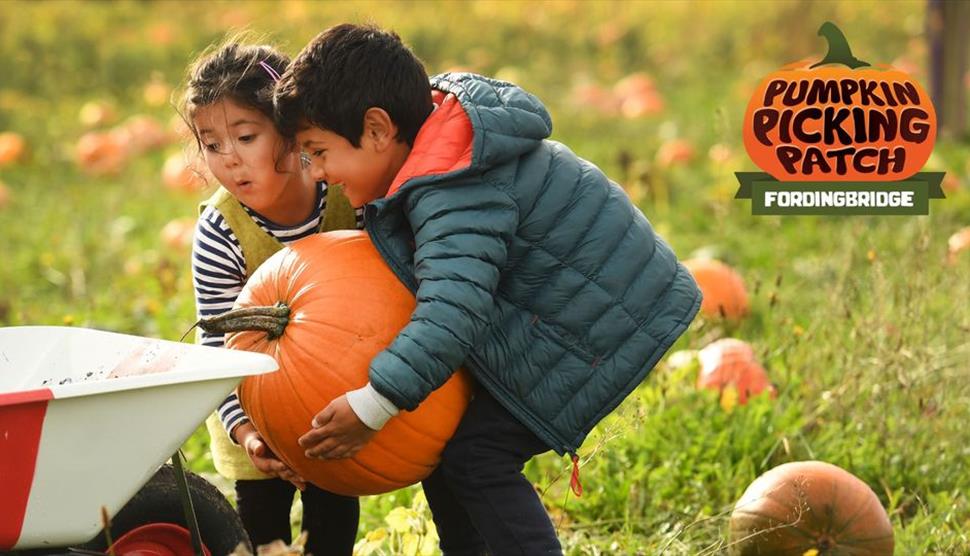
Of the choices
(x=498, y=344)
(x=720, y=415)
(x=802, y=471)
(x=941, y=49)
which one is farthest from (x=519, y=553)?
(x=941, y=49)

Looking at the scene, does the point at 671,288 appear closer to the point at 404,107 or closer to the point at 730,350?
the point at 404,107

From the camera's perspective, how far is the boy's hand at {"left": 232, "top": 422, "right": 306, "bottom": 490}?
3.12m

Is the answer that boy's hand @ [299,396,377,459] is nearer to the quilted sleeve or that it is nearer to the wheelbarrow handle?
the quilted sleeve

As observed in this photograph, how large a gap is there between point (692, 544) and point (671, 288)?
98 cm

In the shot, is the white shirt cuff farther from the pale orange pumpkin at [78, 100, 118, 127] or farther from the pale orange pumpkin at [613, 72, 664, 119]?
the pale orange pumpkin at [78, 100, 118, 127]

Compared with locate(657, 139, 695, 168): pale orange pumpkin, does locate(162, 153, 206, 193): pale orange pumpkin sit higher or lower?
higher

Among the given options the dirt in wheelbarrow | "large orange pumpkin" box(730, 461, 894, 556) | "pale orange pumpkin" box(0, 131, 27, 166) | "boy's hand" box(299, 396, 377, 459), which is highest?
"pale orange pumpkin" box(0, 131, 27, 166)

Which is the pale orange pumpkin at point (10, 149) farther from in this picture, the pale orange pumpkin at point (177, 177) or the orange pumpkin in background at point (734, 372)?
the orange pumpkin in background at point (734, 372)

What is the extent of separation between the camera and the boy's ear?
9.61ft

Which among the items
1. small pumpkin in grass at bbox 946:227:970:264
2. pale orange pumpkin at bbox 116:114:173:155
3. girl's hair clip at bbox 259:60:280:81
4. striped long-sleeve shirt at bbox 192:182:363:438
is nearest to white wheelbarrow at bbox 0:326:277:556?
striped long-sleeve shirt at bbox 192:182:363:438

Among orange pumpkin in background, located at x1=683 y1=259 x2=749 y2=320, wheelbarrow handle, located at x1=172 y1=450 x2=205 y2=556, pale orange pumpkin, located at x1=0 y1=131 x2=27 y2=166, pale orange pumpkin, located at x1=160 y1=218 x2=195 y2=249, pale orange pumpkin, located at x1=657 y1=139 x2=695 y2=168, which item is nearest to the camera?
wheelbarrow handle, located at x1=172 y1=450 x2=205 y2=556

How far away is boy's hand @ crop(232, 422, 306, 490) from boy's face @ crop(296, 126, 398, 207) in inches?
25.4

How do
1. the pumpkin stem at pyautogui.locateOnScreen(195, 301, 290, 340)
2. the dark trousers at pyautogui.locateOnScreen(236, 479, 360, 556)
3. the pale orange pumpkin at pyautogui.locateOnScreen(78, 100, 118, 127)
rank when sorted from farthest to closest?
the pale orange pumpkin at pyautogui.locateOnScreen(78, 100, 118, 127), the dark trousers at pyautogui.locateOnScreen(236, 479, 360, 556), the pumpkin stem at pyautogui.locateOnScreen(195, 301, 290, 340)

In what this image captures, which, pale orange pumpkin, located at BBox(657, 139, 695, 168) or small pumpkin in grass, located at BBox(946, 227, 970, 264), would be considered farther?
pale orange pumpkin, located at BBox(657, 139, 695, 168)
